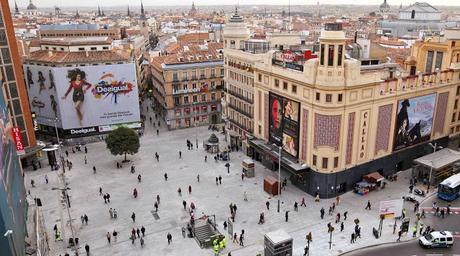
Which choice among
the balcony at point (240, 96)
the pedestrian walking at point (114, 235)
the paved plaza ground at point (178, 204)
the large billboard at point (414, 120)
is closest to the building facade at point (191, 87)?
the balcony at point (240, 96)

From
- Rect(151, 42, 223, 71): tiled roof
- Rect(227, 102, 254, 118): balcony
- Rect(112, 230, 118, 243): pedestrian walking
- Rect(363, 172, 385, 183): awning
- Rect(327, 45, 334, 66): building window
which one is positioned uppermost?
Rect(327, 45, 334, 66): building window

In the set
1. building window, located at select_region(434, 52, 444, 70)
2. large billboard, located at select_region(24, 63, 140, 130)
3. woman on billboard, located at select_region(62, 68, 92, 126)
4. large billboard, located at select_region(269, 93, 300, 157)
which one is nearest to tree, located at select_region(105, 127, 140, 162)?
large billboard, located at select_region(24, 63, 140, 130)

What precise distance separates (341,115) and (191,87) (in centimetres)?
4361

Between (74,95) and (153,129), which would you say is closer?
(74,95)

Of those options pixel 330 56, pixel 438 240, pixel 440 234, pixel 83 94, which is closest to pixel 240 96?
pixel 330 56

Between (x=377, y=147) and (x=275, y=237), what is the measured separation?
1011 inches

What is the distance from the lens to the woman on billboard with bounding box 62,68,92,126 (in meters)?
76.3

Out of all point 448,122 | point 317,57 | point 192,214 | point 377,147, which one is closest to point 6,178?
point 192,214

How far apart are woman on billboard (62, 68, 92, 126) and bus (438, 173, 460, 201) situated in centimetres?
6385

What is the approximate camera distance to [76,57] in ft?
258

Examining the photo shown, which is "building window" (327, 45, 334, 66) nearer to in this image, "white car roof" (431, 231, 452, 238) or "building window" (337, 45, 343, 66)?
"building window" (337, 45, 343, 66)

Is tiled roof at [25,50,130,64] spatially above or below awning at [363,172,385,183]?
above

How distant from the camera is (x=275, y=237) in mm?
39375

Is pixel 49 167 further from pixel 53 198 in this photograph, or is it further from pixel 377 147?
pixel 377 147
